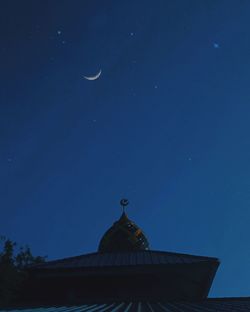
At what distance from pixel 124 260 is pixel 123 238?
7.11 metres

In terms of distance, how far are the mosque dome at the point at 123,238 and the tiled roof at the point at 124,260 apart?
17.2 feet

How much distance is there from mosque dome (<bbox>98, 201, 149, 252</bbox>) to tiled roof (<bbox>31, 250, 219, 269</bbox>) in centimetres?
525

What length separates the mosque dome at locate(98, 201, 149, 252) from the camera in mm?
17828

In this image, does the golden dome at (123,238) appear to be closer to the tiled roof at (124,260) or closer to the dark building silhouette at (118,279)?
the tiled roof at (124,260)

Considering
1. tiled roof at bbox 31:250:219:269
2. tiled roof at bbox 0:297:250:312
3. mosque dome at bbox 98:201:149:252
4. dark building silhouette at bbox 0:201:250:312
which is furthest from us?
mosque dome at bbox 98:201:149:252

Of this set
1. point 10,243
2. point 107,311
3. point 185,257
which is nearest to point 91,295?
point 185,257

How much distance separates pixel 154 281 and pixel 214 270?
186 cm

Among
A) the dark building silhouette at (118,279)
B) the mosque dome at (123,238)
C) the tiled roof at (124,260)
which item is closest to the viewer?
the dark building silhouette at (118,279)

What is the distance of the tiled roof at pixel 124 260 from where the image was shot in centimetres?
1069

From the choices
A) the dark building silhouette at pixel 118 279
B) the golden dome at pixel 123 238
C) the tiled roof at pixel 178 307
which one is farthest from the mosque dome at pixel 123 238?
the tiled roof at pixel 178 307

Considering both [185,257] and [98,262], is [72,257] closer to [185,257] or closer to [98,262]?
[98,262]

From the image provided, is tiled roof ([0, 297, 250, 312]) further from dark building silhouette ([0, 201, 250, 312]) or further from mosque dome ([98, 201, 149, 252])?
mosque dome ([98, 201, 149, 252])

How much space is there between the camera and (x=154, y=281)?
1046 centimetres

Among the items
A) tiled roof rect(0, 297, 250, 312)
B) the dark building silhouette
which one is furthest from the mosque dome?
tiled roof rect(0, 297, 250, 312)
